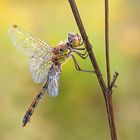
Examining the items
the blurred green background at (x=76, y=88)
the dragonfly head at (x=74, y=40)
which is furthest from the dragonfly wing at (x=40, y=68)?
the blurred green background at (x=76, y=88)

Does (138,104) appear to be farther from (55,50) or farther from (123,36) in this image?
(55,50)

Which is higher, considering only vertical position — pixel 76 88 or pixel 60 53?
pixel 60 53

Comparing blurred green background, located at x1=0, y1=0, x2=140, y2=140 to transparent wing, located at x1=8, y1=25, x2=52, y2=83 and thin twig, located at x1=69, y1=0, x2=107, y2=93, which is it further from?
thin twig, located at x1=69, y1=0, x2=107, y2=93

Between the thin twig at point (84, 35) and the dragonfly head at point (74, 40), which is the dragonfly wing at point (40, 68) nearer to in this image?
the dragonfly head at point (74, 40)

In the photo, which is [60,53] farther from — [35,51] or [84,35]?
[84,35]

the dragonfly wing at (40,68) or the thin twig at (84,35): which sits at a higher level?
the thin twig at (84,35)

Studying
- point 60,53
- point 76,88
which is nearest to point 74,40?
point 60,53

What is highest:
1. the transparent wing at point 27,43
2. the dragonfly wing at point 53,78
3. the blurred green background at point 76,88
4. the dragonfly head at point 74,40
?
the dragonfly head at point 74,40
